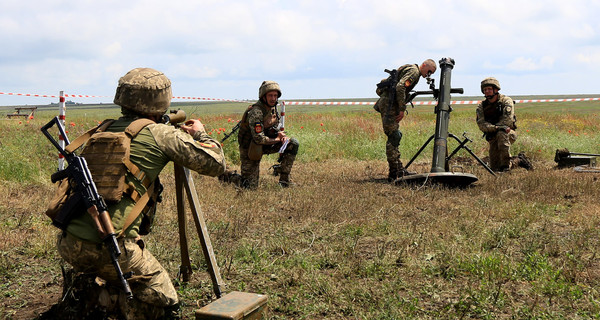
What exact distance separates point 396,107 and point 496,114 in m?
2.78

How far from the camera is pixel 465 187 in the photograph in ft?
30.4

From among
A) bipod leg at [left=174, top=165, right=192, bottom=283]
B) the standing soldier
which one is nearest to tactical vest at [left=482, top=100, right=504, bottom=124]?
the standing soldier

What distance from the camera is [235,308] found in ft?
11.6

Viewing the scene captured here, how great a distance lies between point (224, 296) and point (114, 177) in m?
1.12

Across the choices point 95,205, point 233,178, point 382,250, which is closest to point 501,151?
point 233,178

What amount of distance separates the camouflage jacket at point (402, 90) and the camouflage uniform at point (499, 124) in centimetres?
237

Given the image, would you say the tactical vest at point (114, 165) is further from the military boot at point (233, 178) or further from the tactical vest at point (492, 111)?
the tactical vest at point (492, 111)

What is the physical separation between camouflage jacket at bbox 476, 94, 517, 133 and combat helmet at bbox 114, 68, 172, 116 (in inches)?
348

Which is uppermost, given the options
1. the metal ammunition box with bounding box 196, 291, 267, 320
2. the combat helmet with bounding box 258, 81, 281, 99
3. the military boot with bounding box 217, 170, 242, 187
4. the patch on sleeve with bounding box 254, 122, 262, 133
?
the combat helmet with bounding box 258, 81, 281, 99

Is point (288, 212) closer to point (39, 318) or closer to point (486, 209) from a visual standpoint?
point (486, 209)

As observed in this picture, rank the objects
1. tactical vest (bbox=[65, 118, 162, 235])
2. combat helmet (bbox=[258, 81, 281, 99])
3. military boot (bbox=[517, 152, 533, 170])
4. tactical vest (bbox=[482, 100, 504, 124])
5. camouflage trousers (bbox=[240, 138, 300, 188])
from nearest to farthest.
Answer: tactical vest (bbox=[65, 118, 162, 235]) → combat helmet (bbox=[258, 81, 281, 99]) → camouflage trousers (bbox=[240, 138, 300, 188]) → tactical vest (bbox=[482, 100, 504, 124]) → military boot (bbox=[517, 152, 533, 170])

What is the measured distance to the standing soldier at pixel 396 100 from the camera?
9.73m

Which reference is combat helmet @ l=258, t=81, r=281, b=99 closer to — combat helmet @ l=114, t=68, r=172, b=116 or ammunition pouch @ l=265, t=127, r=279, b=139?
ammunition pouch @ l=265, t=127, r=279, b=139

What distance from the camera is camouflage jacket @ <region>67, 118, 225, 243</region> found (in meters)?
3.45
